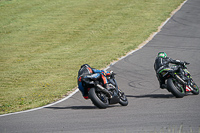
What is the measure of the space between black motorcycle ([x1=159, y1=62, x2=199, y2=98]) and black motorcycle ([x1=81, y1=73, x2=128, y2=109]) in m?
2.00

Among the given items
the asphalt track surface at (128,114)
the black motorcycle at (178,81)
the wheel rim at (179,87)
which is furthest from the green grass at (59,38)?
the wheel rim at (179,87)

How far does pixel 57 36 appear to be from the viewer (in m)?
30.2

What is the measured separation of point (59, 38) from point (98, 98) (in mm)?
20017

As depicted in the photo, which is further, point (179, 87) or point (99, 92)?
point (179, 87)

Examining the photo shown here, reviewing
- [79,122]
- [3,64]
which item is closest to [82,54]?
[3,64]

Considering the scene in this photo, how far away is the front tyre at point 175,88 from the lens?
11.5 meters

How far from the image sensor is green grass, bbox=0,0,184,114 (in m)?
15.4

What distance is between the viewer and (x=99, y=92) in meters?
10.4

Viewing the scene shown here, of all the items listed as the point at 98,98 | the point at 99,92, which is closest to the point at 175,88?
the point at 99,92

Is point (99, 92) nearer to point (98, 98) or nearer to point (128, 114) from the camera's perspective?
point (98, 98)

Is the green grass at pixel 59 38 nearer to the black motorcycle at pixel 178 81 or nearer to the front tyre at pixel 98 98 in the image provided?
the front tyre at pixel 98 98

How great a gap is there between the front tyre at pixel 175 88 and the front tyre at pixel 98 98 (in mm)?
2449

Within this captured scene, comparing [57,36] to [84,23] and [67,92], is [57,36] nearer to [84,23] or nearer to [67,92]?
[84,23]

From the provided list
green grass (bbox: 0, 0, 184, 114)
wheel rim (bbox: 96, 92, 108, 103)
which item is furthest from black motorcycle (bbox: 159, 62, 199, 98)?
green grass (bbox: 0, 0, 184, 114)
